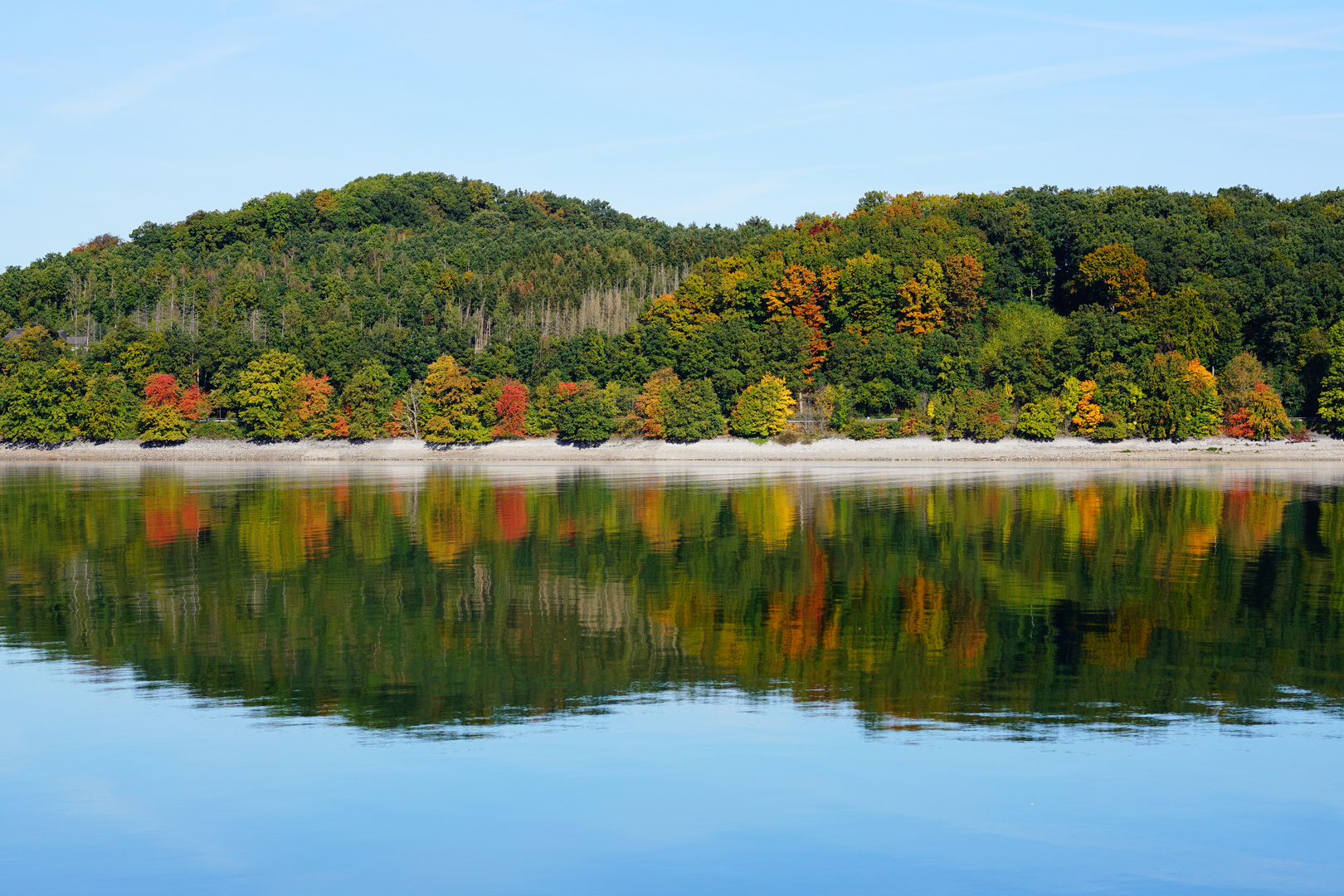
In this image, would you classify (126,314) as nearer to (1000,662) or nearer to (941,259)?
(941,259)

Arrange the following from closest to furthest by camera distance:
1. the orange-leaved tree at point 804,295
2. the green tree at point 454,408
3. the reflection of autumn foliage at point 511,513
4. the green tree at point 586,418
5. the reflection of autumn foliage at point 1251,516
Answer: the reflection of autumn foliage at point 1251,516
the reflection of autumn foliage at point 511,513
the green tree at point 586,418
the green tree at point 454,408
the orange-leaved tree at point 804,295

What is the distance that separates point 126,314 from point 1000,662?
126 m

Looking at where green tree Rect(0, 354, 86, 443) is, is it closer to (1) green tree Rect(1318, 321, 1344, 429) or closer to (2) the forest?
(2) the forest

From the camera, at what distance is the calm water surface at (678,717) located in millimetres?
10406

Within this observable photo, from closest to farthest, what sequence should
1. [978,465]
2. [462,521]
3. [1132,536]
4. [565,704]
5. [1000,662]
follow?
[565,704], [1000,662], [1132,536], [462,521], [978,465]

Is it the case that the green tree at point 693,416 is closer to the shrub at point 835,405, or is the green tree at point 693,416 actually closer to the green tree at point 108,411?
the shrub at point 835,405

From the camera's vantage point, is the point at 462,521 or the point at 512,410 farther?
the point at 512,410

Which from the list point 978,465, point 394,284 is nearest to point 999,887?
point 978,465

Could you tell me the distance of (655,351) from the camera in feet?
306

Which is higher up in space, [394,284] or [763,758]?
[394,284]

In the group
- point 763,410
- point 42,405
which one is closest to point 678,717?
point 763,410

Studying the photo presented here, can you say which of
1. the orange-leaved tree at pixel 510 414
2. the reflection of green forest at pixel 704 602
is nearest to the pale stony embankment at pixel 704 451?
the orange-leaved tree at pixel 510 414

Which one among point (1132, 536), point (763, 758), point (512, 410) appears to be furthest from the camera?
point (512, 410)

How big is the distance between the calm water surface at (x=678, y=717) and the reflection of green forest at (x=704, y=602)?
12 cm
